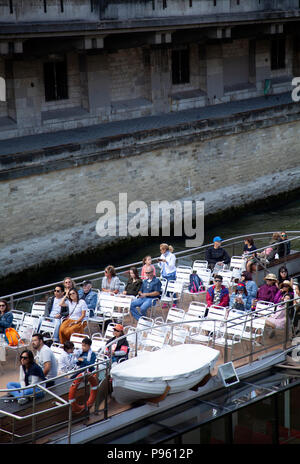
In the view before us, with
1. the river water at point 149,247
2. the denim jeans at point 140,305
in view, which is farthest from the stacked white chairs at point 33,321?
the river water at point 149,247

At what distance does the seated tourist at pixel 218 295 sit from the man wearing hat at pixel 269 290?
22.0 inches

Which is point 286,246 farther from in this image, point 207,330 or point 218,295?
point 207,330

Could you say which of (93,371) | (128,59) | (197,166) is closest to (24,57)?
(128,59)

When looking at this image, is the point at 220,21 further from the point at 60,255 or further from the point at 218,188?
the point at 60,255

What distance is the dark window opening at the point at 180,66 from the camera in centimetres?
2878

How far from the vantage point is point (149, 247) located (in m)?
22.6

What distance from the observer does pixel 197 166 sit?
79.6 ft

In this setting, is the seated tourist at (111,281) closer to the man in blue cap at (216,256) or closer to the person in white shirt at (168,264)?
the person in white shirt at (168,264)

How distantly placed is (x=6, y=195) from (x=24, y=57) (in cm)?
609

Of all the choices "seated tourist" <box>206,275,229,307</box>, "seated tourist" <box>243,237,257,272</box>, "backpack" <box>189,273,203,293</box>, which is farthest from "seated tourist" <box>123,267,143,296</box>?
"seated tourist" <box>243,237,257,272</box>

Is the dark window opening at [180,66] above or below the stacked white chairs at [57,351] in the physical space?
above

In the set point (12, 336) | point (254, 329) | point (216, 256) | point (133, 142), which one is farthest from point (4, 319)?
point (133, 142)

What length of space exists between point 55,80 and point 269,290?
48.8 ft
